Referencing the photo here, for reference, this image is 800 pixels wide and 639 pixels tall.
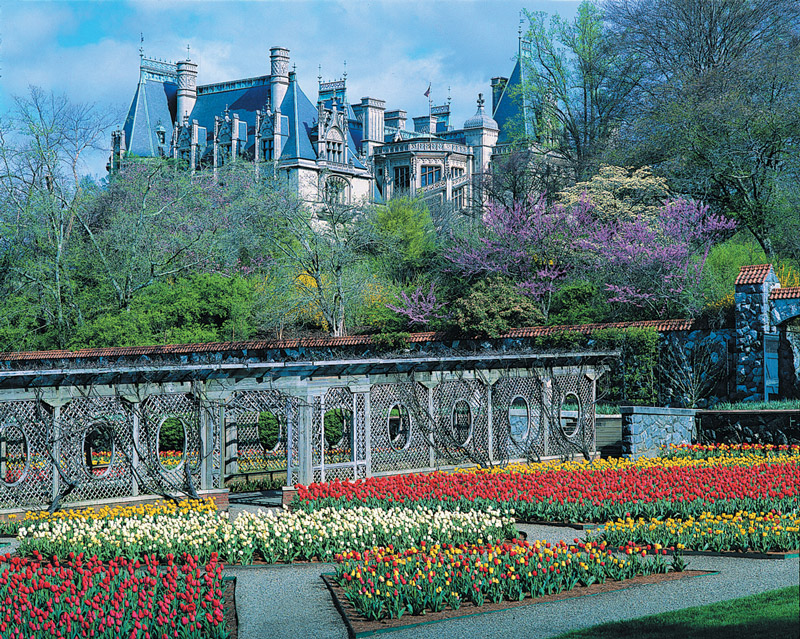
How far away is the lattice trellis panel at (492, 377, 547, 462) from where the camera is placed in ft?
65.5

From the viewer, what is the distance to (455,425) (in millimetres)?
20281

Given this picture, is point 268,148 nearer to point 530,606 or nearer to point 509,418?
point 509,418

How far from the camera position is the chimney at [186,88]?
72750 millimetres

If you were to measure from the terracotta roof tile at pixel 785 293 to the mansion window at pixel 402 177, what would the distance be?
47.1 meters

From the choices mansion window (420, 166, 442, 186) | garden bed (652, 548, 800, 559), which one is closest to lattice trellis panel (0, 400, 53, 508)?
garden bed (652, 548, 800, 559)

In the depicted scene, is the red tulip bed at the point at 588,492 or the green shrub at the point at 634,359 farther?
the green shrub at the point at 634,359

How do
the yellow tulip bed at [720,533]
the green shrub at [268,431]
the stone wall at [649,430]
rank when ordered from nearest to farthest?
1. the yellow tulip bed at [720,533]
2. the stone wall at [649,430]
3. the green shrub at [268,431]

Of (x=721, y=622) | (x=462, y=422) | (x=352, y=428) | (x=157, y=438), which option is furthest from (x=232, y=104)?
(x=721, y=622)

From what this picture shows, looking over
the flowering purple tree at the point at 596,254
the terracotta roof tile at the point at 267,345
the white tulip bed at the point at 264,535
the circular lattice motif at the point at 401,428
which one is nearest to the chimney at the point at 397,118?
the flowering purple tree at the point at 596,254

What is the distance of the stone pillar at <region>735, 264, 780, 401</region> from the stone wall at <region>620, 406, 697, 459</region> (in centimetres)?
291

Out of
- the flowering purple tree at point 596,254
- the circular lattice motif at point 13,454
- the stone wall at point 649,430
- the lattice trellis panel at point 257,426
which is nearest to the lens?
the circular lattice motif at point 13,454

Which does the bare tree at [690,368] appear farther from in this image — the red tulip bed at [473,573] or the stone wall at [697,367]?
the red tulip bed at [473,573]

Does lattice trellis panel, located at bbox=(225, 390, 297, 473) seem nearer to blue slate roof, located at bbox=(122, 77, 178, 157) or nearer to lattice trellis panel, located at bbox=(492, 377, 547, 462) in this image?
lattice trellis panel, located at bbox=(492, 377, 547, 462)

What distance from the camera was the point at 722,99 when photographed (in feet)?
106
